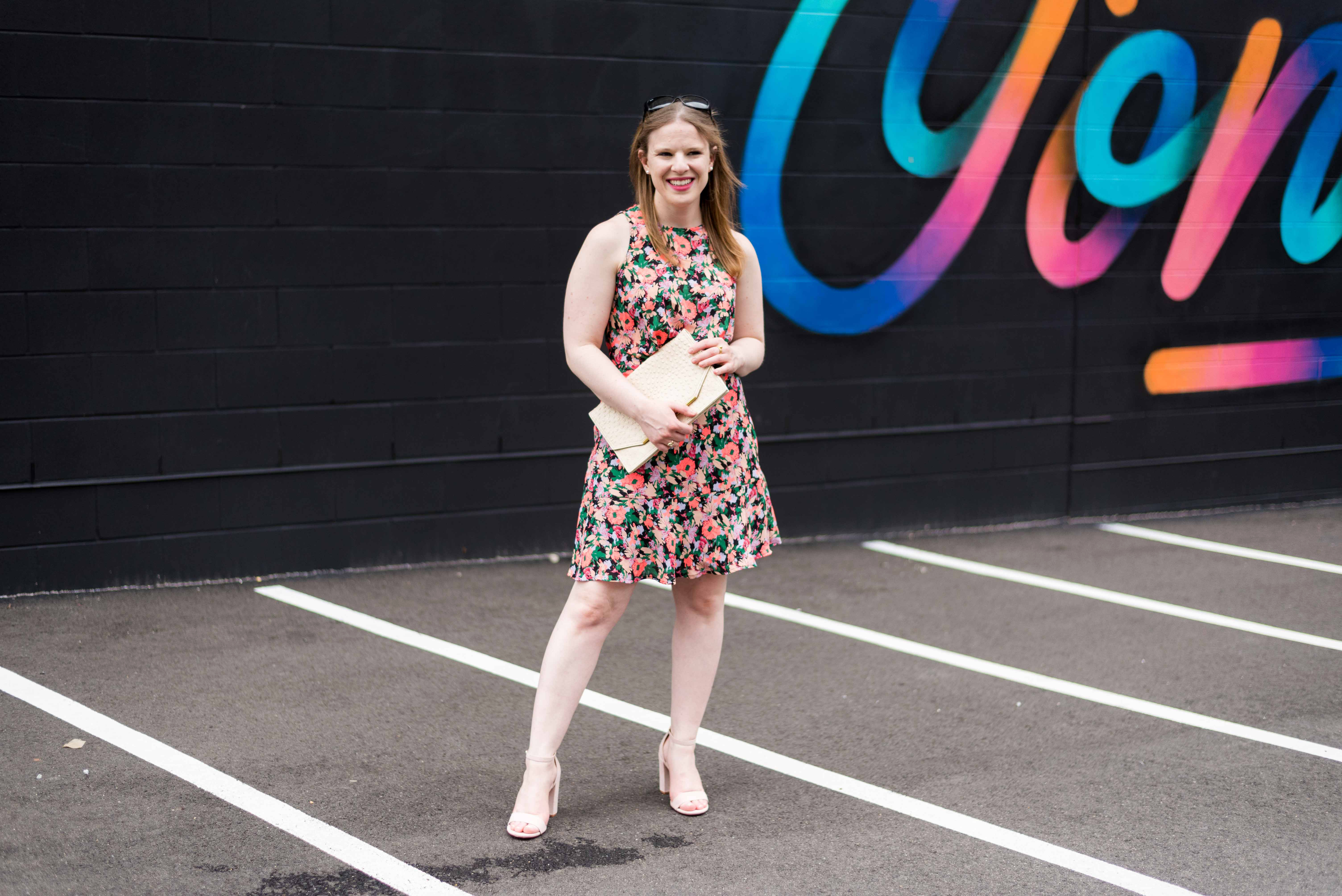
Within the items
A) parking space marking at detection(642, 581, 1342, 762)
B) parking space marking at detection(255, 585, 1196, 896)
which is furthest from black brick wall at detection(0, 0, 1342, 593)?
parking space marking at detection(642, 581, 1342, 762)

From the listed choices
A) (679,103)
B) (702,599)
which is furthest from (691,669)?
(679,103)

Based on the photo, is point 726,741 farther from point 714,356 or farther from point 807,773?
point 714,356

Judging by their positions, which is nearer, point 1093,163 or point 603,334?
point 603,334

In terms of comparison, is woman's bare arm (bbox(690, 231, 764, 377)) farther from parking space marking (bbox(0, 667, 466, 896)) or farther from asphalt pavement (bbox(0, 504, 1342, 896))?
parking space marking (bbox(0, 667, 466, 896))

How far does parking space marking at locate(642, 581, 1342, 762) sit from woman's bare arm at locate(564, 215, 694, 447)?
141 centimetres

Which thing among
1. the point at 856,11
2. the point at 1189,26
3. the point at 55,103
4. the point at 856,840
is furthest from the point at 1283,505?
the point at 55,103

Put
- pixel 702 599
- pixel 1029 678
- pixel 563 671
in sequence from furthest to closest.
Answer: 1. pixel 1029 678
2. pixel 702 599
3. pixel 563 671

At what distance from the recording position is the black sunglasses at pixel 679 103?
10.8 feet

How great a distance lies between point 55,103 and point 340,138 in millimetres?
1104

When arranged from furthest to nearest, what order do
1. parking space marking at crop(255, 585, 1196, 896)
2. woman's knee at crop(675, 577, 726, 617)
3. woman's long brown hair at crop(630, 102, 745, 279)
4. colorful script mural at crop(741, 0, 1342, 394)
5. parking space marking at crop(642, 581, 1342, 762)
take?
colorful script mural at crop(741, 0, 1342, 394), parking space marking at crop(642, 581, 1342, 762), woman's knee at crop(675, 577, 726, 617), woman's long brown hair at crop(630, 102, 745, 279), parking space marking at crop(255, 585, 1196, 896)

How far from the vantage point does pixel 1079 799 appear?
358cm

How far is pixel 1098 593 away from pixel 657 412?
328 centimetres

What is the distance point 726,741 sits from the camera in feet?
13.2

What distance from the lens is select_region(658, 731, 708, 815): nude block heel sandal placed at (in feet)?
11.4
